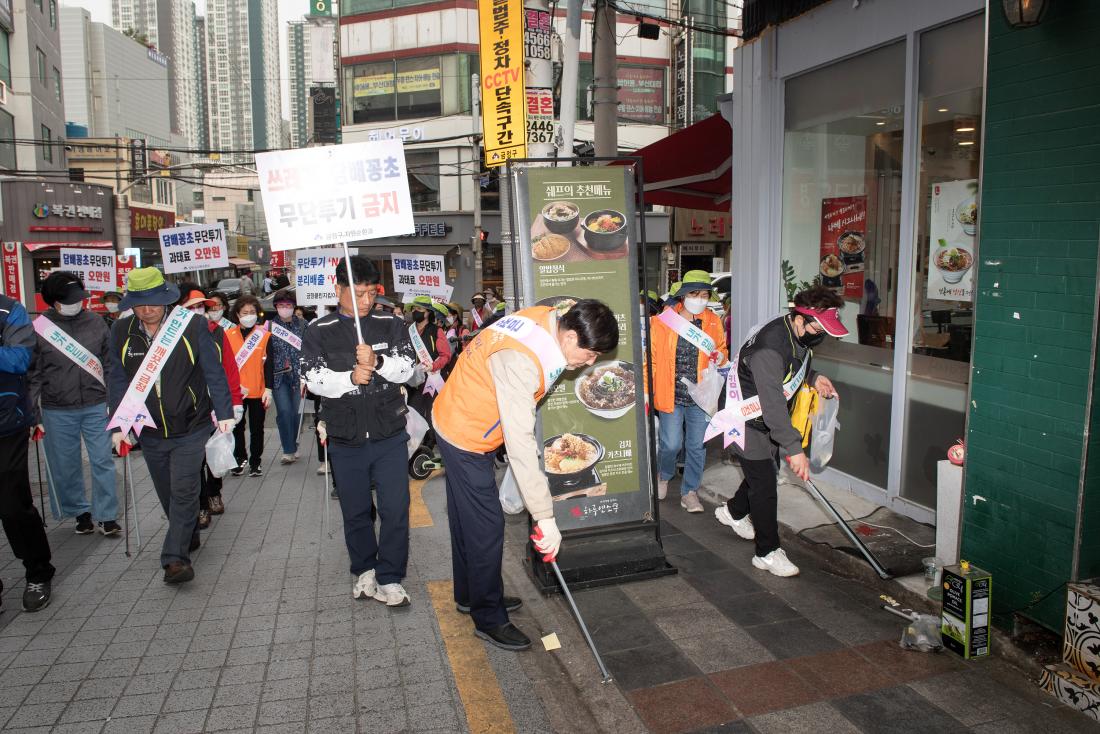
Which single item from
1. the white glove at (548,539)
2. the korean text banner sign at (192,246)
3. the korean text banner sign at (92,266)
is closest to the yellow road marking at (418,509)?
the white glove at (548,539)

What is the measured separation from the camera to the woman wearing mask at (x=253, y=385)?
8.47 meters

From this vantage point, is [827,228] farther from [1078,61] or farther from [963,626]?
[963,626]

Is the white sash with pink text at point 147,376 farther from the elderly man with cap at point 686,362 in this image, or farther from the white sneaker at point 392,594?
the elderly man with cap at point 686,362

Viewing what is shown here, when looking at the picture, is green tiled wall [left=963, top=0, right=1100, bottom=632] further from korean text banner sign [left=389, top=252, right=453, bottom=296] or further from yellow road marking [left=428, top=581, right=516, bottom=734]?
korean text banner sign [left=389, top=252, right=453, bottom=296]

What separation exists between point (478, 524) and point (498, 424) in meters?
0.56

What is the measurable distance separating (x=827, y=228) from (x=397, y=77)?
94.1 feet

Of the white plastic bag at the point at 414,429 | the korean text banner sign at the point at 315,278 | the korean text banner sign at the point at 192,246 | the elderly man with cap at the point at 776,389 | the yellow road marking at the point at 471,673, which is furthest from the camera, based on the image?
the korean text banner sign at the point at 192,246

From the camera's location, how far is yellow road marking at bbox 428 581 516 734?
12.3ft

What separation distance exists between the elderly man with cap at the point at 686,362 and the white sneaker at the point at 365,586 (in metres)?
2.83

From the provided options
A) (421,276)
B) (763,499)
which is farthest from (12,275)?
(763,499)

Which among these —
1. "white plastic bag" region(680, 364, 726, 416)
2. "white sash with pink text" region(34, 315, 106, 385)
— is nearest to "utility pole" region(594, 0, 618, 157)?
"white plastic bag" region(680, 364, 726, 416)

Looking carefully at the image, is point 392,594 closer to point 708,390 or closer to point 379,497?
point 379,497

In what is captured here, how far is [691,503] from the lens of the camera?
6.86m

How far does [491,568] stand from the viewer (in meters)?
4.39
